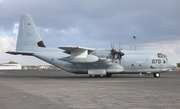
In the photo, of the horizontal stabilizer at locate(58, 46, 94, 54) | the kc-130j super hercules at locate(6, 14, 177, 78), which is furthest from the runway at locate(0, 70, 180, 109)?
the kc-130j super hercules at locate(6, 14, 177, 78)

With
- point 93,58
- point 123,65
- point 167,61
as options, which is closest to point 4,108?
point 93,58

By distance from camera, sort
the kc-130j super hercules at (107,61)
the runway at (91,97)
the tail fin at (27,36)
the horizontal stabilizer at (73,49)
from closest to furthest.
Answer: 1. the runway at (91,97)
2. the horizontal stabilizer at (73,49)
3. the kc-130j super hercules at (107,61)
4. the tail fin at (27,36)

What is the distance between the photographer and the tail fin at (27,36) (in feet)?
132

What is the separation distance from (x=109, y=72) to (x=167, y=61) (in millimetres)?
8100

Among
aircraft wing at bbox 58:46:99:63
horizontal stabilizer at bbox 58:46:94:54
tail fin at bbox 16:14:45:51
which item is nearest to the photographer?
horizontal stabilizer at bbox 58:46:94:54

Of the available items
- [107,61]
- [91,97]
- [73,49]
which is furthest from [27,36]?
[91,97]

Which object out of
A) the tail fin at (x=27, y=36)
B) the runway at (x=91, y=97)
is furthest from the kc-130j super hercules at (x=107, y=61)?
the runway at (x=91, y=97)

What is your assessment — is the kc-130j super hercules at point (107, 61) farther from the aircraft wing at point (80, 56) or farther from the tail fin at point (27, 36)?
the tail fin at point (27, 36)

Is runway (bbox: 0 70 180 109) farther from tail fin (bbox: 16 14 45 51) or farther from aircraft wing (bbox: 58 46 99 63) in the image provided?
tail fin (bbox: 16 14 45 51)

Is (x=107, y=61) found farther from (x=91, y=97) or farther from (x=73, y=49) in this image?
(x=91, y=97)

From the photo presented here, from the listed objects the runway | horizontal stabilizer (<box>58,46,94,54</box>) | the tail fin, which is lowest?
the runway

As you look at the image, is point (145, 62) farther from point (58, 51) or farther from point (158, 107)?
point (158, 107)

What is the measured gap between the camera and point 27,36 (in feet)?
133

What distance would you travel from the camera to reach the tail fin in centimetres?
4031
